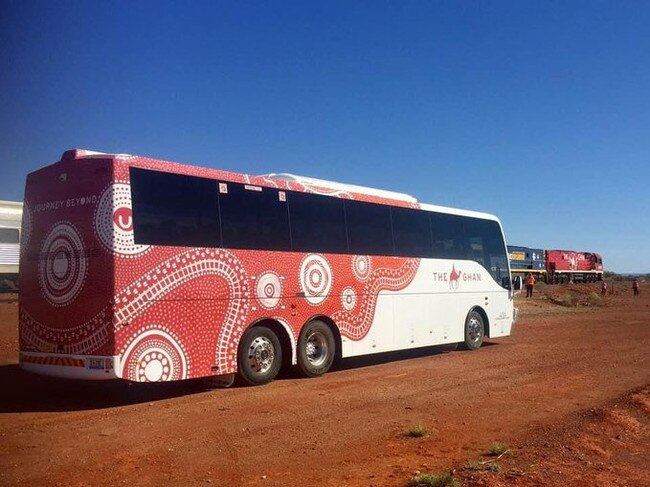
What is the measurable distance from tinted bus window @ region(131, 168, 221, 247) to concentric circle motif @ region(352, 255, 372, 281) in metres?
3.49

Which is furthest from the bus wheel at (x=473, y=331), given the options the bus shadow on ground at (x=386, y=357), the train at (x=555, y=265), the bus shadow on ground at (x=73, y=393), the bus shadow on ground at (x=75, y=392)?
the train at (x=555, y=265)

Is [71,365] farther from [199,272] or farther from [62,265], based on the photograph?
[199,272]

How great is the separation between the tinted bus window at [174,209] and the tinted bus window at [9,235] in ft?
67.9

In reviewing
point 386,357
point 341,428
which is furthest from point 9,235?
point 341,428

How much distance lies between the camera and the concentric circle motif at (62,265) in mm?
8586

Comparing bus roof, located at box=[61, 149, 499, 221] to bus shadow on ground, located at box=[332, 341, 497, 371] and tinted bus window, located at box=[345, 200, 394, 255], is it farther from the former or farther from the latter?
bus shadow on ground, located at box=[332, 341, 497, 371]

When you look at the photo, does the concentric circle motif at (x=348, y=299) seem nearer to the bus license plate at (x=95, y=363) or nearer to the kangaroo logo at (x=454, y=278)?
the kangaroo logo at (x=454, y=278)

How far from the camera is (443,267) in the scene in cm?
1465

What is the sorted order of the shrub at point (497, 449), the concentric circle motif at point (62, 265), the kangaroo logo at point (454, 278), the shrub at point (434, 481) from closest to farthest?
the shrub at point (434, 481) < the shrub at point (497, 449) < the concentric circle motif at point (62, 265) < the kangaroo logo at point (454, 278)

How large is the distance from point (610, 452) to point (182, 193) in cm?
651

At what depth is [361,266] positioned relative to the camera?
12.3 meters

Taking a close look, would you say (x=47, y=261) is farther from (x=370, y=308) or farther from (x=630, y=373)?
(x=630, y=373)

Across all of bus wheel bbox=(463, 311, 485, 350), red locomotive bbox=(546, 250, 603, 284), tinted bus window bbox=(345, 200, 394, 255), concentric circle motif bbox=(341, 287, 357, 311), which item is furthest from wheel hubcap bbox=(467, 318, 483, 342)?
red locomotive bbox=(546, 250, 603, 284)

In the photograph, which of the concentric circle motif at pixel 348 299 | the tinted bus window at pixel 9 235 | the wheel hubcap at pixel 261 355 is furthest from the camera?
the tinted bus window at pixel 9 235
